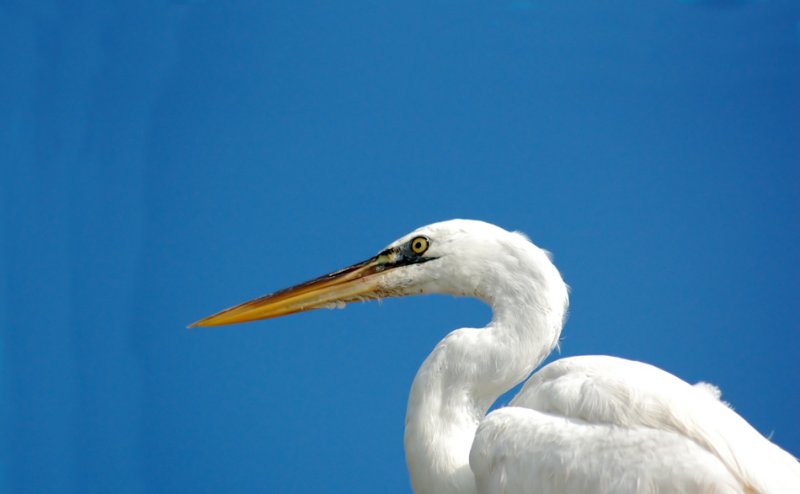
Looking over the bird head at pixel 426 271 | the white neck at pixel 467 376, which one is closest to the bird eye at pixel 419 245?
the bird head at pixel 426 271

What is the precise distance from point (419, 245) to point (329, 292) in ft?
1.07

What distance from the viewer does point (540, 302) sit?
85.3 inches

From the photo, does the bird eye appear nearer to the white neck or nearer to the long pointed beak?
the long pointed beak

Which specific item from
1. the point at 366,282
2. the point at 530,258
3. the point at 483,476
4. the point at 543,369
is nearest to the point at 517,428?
the point at 483,476

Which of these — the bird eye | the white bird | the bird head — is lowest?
the white bird

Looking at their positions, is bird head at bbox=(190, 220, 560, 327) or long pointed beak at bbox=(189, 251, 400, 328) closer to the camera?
bird head at bbox=(190, 220, 560, 327)

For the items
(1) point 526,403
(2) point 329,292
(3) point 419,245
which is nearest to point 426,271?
(3) point 419,245

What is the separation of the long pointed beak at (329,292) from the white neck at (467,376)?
Answer: 357mm

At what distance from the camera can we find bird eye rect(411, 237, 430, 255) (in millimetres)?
2373

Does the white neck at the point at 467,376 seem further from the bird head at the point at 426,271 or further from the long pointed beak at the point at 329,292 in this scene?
the long pointed beak at the point at 329,292

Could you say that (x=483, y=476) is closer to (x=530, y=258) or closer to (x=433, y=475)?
(x=433, y=475)

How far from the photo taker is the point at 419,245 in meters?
2.38

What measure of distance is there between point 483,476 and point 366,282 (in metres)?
0.74

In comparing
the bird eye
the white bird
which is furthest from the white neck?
the bird eye
